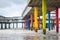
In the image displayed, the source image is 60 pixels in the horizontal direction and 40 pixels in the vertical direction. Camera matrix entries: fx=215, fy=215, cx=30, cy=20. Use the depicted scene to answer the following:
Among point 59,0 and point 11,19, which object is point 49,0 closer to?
point 59,0

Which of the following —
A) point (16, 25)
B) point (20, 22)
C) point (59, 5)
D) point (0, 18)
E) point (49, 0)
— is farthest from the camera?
point (16, 25)

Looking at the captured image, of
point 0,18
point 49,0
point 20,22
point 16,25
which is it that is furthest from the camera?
point 16,25

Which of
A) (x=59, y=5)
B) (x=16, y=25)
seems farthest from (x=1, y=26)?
(x=59, y=5)

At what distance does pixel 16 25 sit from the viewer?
128625mm

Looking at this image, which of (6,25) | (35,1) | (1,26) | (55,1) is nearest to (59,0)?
(55,1)

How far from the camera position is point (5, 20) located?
11462 centimetres

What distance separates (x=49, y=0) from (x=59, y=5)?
5.20 m

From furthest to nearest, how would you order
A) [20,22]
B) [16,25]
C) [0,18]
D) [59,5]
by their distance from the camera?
[16,25] < [20,22] < [0,18] < [59,5]

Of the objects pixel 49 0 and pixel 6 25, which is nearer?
pixel 49 0

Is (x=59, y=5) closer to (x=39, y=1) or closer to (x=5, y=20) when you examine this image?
(x=39, y=1)

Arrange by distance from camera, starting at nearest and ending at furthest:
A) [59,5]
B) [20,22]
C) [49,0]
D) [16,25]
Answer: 1. [49,0]
2. [59,5]
3. [20,22]
4. [16,25]

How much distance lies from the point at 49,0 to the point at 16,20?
81991 mm

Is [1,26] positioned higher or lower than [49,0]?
lower

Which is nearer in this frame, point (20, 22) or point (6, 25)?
point (20, 22)
